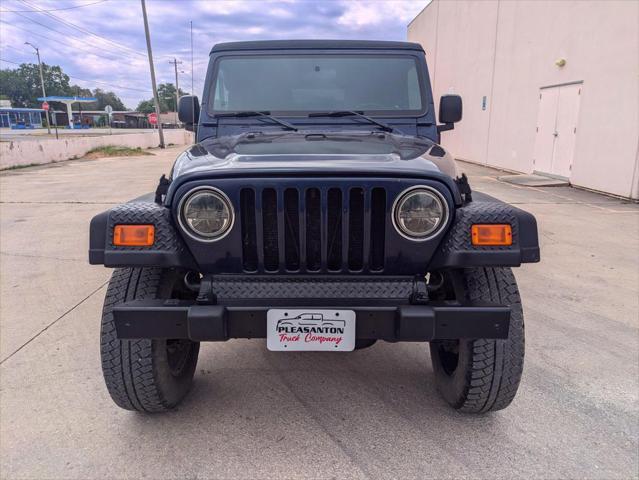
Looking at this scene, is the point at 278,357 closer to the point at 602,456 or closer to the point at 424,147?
the point at 424,147

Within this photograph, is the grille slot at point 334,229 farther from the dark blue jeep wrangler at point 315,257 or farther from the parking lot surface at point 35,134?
the parking lot surface at point 35,134

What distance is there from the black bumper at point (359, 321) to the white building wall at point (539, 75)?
897 centimetres

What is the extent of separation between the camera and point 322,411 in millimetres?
2676

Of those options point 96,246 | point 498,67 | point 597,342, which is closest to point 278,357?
point 96,246

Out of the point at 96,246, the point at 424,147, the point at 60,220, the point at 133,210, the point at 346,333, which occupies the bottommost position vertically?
the point at 60,220

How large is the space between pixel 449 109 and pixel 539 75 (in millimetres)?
10862

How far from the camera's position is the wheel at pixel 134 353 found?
2311 mm

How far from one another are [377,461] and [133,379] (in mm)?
1206

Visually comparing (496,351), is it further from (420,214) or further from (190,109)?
(190,109)

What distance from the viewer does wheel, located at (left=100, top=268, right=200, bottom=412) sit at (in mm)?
2311

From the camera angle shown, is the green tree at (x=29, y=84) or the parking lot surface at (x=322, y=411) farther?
the green tree at (x=29, y=84)

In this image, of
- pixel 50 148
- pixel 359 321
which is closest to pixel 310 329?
pixel 359 321

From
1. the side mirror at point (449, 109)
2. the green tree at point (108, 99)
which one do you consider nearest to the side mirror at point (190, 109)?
the side mirror at point (449, 109)

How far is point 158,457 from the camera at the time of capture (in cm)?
231
